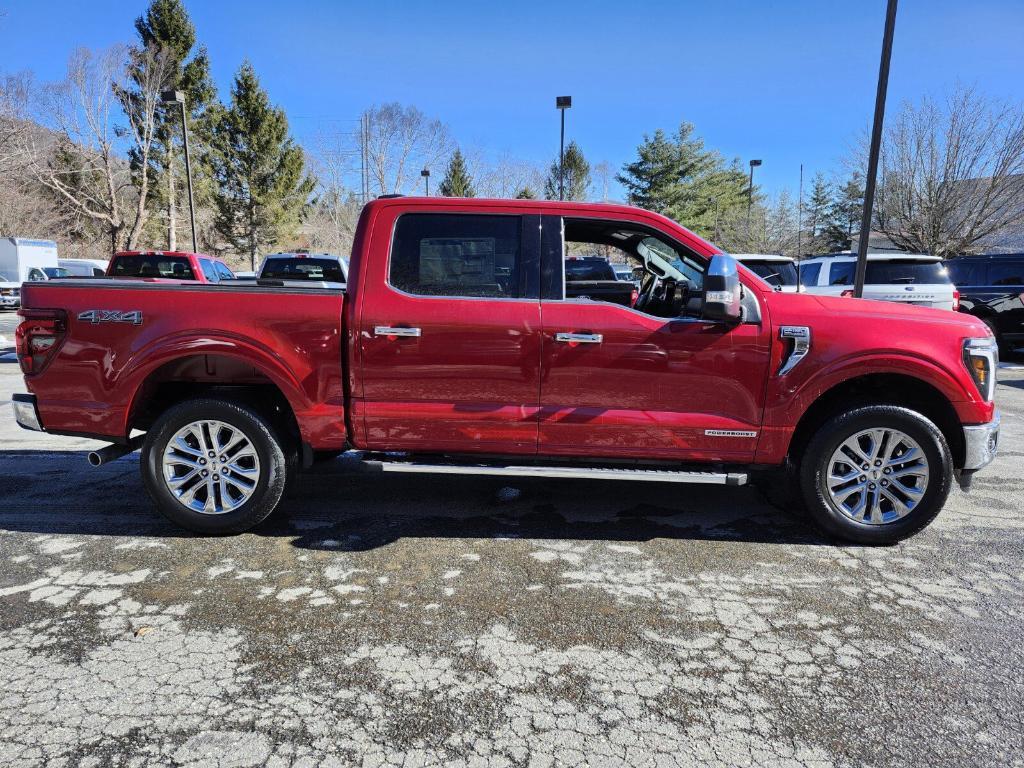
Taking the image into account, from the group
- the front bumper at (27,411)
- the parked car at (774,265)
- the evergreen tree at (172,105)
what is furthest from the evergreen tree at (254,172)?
the front bumper at (27,411)

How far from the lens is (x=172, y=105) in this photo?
38.6 meters

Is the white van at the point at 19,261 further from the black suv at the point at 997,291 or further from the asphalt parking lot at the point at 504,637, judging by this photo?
the black suv at the point at 997,291

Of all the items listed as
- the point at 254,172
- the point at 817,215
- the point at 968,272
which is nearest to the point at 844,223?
the point at 817,215

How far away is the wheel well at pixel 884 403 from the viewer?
401cm

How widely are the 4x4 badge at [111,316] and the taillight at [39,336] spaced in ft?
0.48

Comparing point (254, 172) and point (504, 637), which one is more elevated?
point (254, 172)

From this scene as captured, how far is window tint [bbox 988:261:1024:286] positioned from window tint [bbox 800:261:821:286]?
12.1 feet

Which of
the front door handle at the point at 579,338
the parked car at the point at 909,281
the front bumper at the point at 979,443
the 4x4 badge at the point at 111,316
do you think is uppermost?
the parked car at the point at 909,281

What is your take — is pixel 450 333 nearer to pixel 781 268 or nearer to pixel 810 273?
pixel 781 268

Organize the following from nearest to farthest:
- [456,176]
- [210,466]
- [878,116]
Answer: [210,466] → [878,116] → [456,176]

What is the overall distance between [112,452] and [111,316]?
858 millimetres

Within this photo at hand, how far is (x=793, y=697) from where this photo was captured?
2568 mm

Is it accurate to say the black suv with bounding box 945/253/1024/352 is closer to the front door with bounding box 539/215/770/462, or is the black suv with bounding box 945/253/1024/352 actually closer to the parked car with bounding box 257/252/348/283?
the front door with bounding box 539/215/770/462

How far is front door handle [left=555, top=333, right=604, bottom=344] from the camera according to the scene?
3.86 meters
